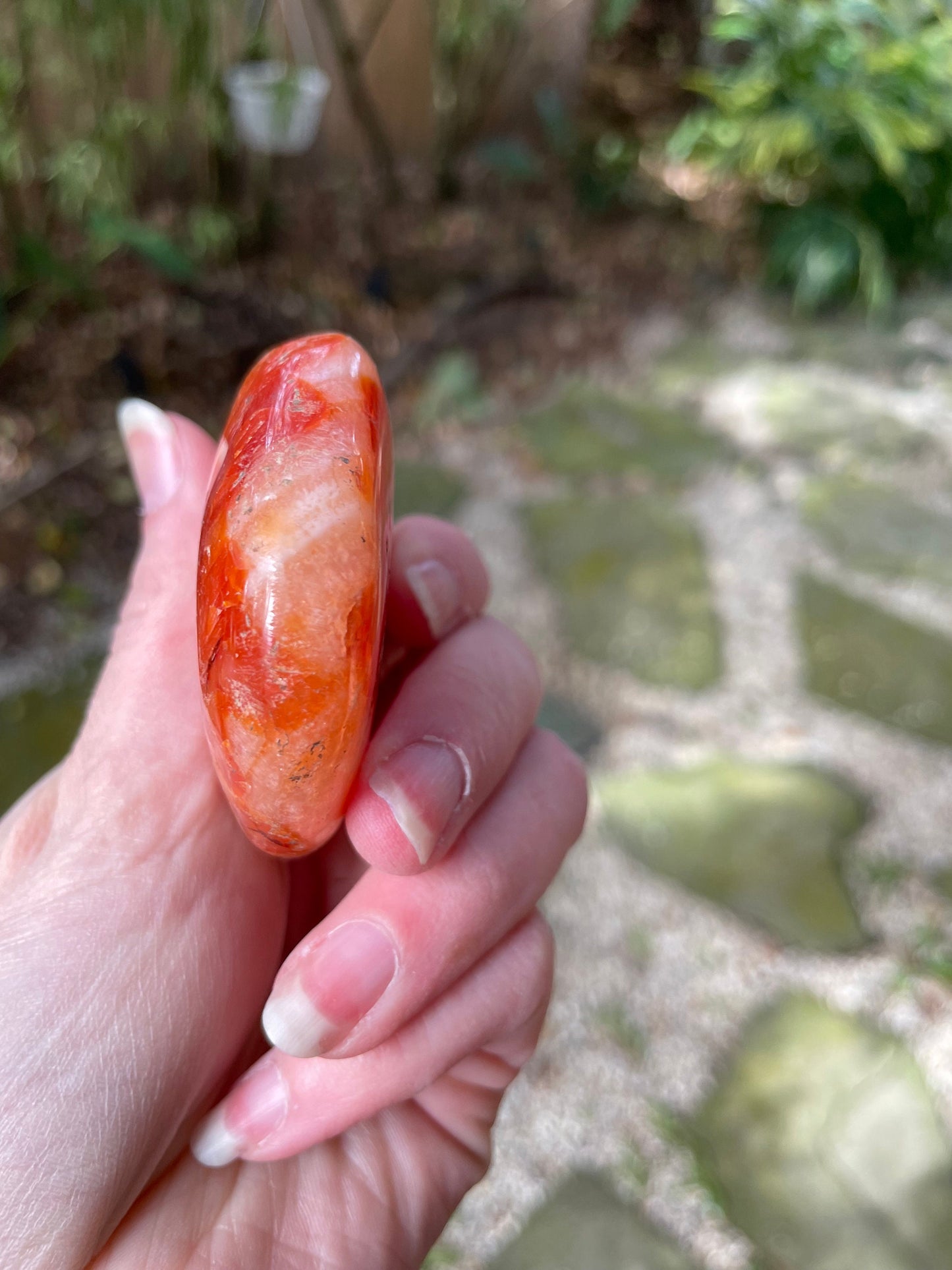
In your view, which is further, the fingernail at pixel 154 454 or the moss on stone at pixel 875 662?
the moss on stone at pixel 875 662

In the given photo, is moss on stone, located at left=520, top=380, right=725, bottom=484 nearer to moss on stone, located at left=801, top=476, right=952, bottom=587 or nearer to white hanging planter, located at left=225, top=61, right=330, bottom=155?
moss on stone, located at left=801, top=476, right=952, bottom=587

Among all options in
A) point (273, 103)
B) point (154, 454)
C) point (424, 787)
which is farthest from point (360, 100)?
point (424, 787)

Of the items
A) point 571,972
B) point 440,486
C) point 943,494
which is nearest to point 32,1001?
point 571,972

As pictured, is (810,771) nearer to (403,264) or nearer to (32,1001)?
(32,1001)

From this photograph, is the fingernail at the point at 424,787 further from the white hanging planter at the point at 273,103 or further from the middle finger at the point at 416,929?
the white hanging planter at the point at 273,103

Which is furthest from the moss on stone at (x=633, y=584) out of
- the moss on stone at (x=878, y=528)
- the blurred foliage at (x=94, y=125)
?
the blurred foliage at (x=94, y=125)

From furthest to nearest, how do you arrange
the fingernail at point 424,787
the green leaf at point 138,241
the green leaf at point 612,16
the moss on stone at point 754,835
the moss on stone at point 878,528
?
the green leaf at point 612,16 → the moss on stone at point 878,528 → the green leaf at point 138,241 → the moss on stone at point 754,835 → the fingernail at point 424,787

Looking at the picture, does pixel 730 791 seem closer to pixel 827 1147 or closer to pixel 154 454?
pixel 827 1147
